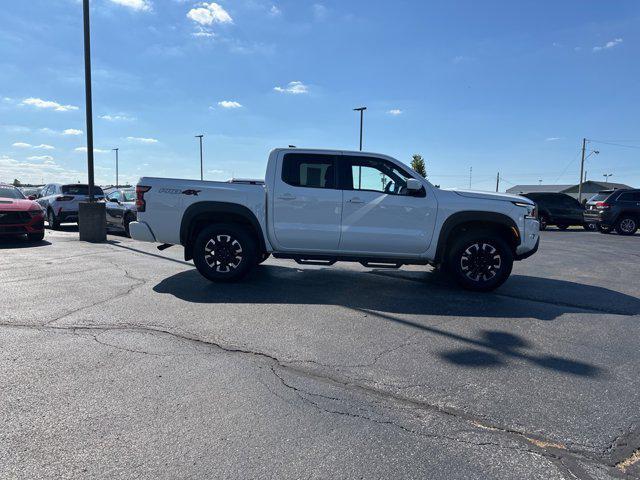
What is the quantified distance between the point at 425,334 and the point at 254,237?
3282mm

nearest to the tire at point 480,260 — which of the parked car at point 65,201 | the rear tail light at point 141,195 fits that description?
the rear tail light at point 141,195

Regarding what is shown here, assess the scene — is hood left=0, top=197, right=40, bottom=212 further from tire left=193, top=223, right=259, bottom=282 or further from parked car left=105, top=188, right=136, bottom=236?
tire left=193, top=223, right=259, bottom=282

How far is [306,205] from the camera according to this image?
6723 mm

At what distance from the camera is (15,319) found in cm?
495

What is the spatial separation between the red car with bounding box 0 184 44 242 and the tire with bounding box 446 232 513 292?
Answer: 421 inches

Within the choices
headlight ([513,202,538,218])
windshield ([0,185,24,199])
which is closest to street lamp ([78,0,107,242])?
windshield ([0,185,24,199])

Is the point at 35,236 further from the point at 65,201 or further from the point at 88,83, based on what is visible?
the point at 88,83

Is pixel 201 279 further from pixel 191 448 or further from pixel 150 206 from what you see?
pixel 191 448

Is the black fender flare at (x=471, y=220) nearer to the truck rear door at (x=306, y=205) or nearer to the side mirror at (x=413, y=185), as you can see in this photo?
the side mirror at (x=413, y=185)

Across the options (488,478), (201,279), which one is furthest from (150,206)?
(488,478)

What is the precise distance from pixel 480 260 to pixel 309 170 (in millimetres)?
2904

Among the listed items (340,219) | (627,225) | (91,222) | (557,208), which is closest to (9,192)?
(91,222)

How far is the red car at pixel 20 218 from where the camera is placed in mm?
11203

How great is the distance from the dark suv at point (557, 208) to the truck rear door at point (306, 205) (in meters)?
17.1
